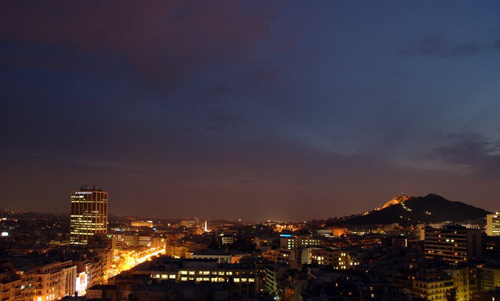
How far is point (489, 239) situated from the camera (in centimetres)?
6856

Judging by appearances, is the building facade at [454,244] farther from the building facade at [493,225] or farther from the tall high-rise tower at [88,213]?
the tall high-rise tower at [88,213]

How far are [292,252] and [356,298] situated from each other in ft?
114

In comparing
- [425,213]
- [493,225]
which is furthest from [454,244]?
[425,213]

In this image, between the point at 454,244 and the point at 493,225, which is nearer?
the point at 454,244

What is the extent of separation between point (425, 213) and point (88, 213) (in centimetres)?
11167

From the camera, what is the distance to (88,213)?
131875mm

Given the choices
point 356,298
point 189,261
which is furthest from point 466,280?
point 189,261

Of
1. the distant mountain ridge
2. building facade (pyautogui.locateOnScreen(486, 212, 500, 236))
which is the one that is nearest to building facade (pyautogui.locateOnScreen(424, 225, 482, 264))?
building facade (pyautogui.locateOnScreen(486, 212, 500, 236))

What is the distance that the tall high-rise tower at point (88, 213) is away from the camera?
129000 mm

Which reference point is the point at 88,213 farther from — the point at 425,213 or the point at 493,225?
the point at 425,213

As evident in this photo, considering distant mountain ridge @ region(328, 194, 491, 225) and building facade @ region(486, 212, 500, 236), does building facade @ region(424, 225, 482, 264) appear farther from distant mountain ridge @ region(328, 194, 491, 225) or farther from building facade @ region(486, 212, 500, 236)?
distant mountain ridge @ region(328, 194, 491, 225)

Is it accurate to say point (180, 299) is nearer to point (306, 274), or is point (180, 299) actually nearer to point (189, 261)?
point (306, 274)

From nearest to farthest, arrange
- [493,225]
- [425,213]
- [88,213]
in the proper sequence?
[493,225]
[88,213]
[425,213]

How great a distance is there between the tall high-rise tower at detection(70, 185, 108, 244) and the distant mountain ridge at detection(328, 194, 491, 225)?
88.4 metres
